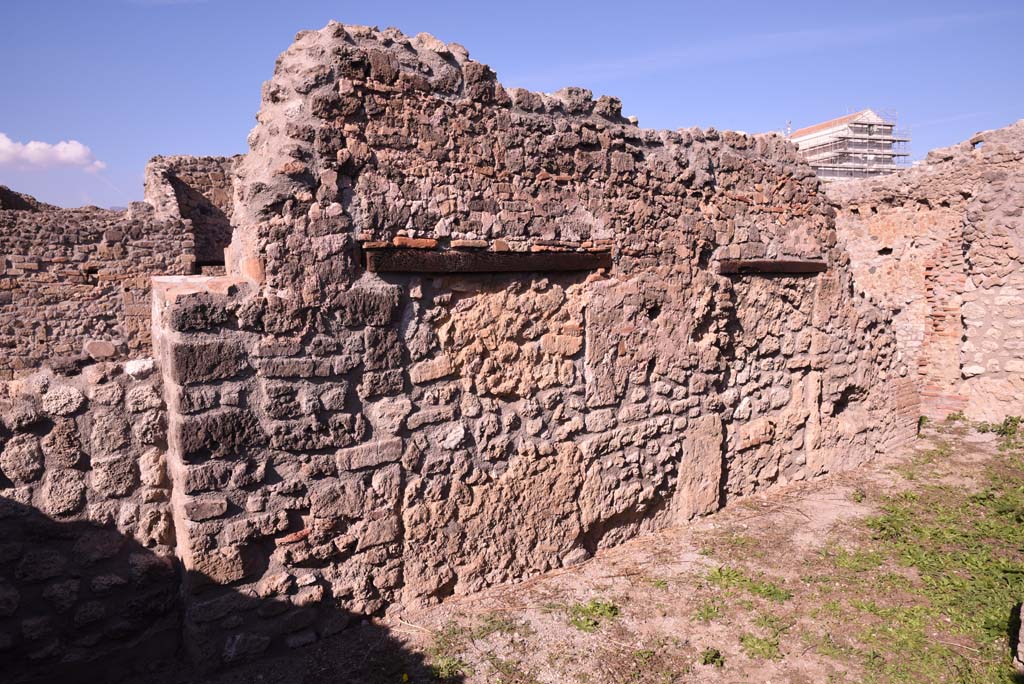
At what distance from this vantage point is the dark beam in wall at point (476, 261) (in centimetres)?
351

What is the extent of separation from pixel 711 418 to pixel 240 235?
3.52m

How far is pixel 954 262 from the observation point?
8359 mm

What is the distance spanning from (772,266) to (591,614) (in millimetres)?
3186

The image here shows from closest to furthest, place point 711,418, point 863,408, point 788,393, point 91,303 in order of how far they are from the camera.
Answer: point 711,418, point 788,393, point 863,408, point 91,303

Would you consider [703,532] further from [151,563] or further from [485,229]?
[151,563]

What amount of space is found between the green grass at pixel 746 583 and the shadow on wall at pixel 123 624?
198 centimetres

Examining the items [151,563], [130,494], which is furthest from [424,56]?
[151,563]

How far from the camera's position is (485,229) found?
3820mm

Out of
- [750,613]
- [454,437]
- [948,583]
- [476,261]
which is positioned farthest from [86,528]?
[948,583]

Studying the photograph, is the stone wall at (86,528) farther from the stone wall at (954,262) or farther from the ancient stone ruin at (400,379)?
the stone wall at (954,262)

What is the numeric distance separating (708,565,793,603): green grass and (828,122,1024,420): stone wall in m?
5.11

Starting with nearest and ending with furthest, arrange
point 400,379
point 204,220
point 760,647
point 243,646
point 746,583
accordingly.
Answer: point 243,646
point 760,647
point 400,379
point 746,583
point 204,220

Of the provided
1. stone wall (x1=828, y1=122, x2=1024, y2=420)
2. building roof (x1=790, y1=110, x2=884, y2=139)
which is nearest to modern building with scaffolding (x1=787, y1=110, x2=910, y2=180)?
building roof (x1=790, y1=110, x2=884, y2=139)

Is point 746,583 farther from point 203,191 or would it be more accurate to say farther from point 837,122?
point 837,122
